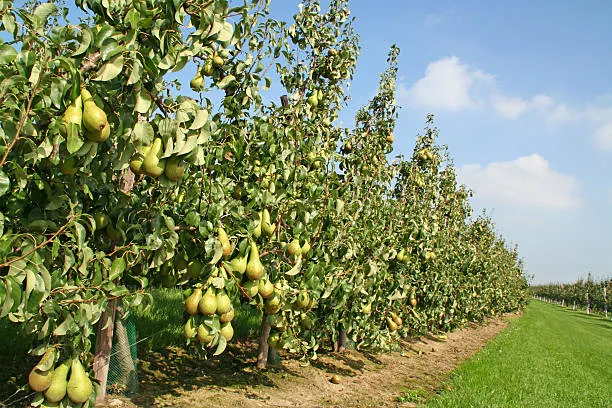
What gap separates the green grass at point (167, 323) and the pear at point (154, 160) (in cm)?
359

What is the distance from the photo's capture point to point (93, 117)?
76.4 inches

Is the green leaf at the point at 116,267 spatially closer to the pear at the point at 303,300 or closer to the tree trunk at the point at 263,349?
the pear at the point at 303,300

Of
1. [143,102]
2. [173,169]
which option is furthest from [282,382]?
[143,102]

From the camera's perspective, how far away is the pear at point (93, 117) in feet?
6.37

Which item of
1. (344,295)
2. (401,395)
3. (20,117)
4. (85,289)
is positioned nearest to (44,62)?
(20,117)

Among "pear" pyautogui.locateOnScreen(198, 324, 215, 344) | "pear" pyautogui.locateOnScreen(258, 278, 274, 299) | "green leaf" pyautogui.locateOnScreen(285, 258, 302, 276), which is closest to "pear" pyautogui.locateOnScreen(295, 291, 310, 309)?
"green leaf" pyautogui.locateOnScreen(285, 258, 302, 276)

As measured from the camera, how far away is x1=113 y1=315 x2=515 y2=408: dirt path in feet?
16.6

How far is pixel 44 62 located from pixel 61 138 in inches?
13.5

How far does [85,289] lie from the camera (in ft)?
8.80

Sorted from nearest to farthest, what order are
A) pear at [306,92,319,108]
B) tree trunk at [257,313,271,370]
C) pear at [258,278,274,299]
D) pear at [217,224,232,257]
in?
pear at [217,224,232,257], pear at [258,278,274,299], pear at [306,92,319,108], tree trunk at [257,313,271,370]

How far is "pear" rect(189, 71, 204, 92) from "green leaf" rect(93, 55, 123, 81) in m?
1.91

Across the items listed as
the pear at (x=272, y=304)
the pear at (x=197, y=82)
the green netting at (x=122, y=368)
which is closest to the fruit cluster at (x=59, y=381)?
the pear at (x=272, y=304)

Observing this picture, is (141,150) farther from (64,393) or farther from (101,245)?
(64,393)

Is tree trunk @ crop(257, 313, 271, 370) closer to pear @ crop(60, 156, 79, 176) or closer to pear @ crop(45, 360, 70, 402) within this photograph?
pear @ crop(45, 360, 70, 402)
